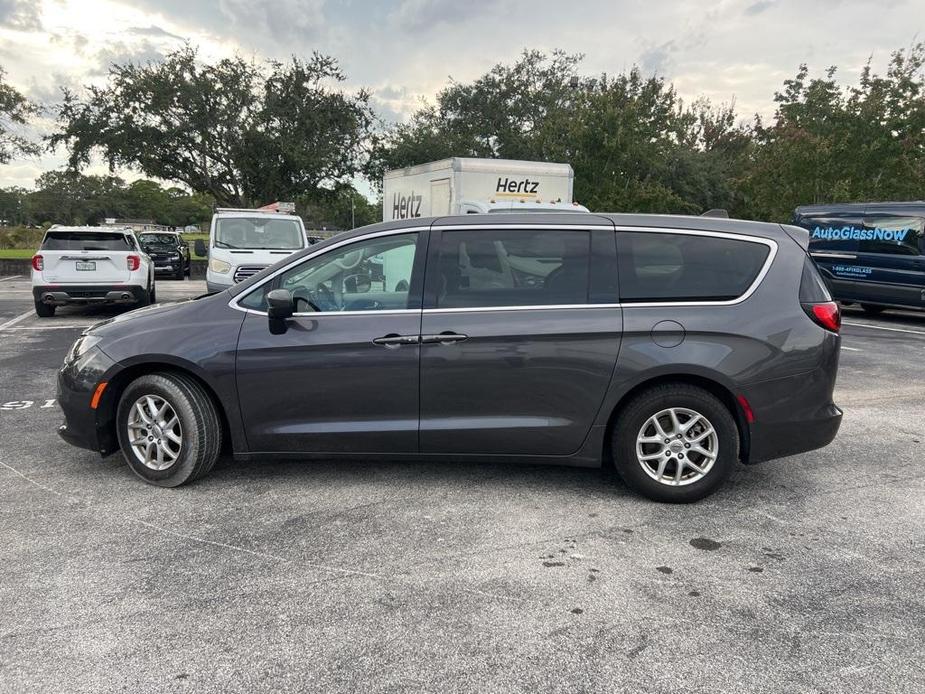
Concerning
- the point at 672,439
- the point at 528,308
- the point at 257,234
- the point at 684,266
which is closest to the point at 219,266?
the point at 257,234

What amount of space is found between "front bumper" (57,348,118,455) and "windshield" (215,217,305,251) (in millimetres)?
8639

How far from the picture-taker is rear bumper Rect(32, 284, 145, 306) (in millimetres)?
11523

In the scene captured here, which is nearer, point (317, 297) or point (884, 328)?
point (317, 297)


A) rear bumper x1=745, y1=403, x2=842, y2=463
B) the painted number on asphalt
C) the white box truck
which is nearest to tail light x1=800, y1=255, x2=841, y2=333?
rear bumper x1=745, y1=403, x2=842, y2=463

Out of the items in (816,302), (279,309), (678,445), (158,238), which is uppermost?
(158,238)

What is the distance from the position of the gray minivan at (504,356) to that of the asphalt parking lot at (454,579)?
0.33 m

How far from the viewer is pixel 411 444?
406 cm

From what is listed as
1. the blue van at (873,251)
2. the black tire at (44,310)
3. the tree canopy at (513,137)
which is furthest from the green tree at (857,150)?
the black tire at (44,310)

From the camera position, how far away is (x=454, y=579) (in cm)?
312

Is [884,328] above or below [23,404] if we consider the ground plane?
above

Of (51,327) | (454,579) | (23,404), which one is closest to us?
(454,579)

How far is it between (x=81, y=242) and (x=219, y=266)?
222cm

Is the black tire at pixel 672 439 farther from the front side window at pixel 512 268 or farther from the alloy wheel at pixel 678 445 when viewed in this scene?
the front side window at pixel 512 268

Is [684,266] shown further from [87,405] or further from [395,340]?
[87,405]
